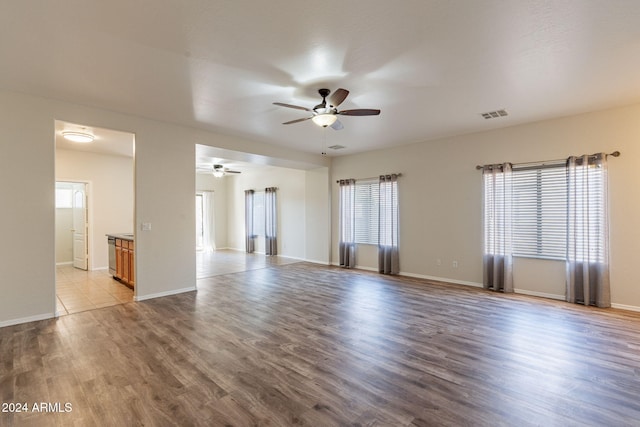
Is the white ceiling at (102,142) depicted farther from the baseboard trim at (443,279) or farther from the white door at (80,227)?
the baseboard trim at (443,279)

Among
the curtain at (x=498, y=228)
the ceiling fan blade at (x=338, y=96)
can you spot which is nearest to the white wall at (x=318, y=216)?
the curtain at (x=498, y=228)

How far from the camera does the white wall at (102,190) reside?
6.99 metres

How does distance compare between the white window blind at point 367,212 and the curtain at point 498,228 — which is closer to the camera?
the curtain at point 498,228

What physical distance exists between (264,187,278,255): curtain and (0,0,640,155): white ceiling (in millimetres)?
5477

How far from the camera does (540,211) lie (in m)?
5.05

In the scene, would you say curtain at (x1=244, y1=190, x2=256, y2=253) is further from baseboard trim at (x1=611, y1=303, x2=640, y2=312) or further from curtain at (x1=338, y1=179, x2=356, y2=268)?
baseboard trim at (x1=611, y1=303, x2=640, y2=312)

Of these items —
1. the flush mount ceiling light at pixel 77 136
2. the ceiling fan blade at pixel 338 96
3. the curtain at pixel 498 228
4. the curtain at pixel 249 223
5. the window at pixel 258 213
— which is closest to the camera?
the ceiling fan blade at pixel 338 96

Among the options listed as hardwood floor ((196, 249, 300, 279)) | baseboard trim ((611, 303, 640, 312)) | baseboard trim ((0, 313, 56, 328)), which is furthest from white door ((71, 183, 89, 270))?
baseboard trim ((611, 303, 640, 312))

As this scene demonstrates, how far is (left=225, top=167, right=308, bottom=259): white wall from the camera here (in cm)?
929

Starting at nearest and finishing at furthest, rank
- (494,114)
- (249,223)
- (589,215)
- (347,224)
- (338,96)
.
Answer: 1. (338,96)
2. (589,215)
3. (494,114)
4. (347,224)
5. (249,223)

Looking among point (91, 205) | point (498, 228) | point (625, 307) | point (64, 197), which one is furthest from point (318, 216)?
point (64, 197)

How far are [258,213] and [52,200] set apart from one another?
6681mm

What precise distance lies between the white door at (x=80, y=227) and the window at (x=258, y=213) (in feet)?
15.7

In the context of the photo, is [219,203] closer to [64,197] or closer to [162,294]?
[64,197]
